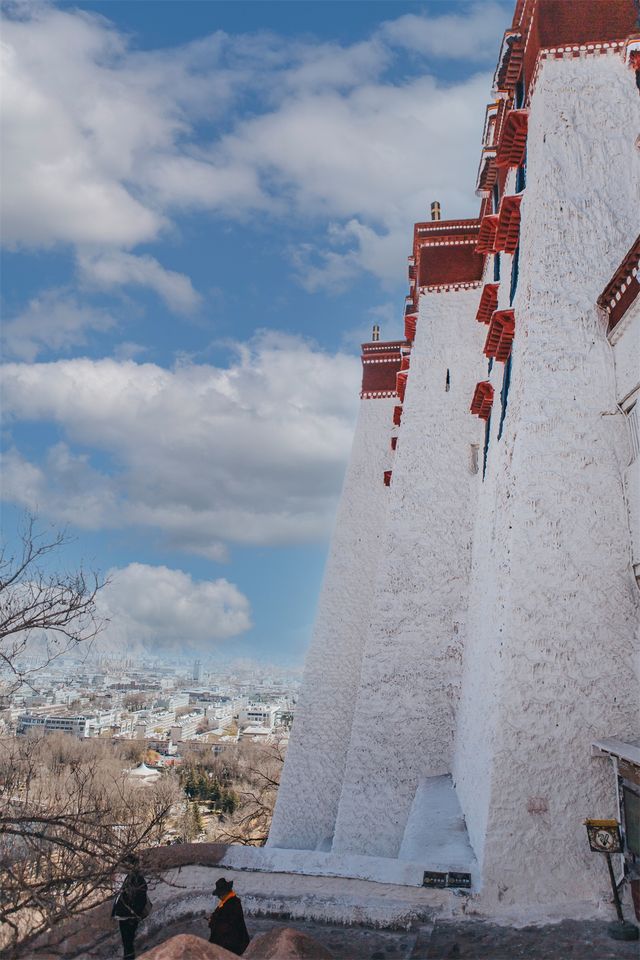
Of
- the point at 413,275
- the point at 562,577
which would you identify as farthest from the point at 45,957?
the point at 413,275

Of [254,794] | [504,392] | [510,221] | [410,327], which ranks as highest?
[410,327]

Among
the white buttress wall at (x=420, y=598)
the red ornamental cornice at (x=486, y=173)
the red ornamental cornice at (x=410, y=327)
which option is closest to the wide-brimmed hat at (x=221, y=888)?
the white buttress wall at (x=420, y=598)

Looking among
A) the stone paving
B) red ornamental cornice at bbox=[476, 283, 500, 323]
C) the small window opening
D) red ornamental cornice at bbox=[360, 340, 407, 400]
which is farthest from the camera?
red ornamental cornice at bbox=[360, 340, 407, 400]

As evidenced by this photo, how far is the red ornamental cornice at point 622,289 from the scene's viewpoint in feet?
17.3

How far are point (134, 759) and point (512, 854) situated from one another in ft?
144

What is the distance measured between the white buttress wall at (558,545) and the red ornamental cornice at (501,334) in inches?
7.2

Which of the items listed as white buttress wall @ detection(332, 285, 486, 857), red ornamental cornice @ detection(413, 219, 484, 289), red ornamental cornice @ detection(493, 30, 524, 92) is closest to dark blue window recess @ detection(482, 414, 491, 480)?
white buttress wall @ detection(332, 285, 486, 857)

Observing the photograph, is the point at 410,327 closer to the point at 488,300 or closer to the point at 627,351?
the point at 488,300

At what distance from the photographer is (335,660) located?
11586mm

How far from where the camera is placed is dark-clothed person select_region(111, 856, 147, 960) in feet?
13.7

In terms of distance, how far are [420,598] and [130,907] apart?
577 cm

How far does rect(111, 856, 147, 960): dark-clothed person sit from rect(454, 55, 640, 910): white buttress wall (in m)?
2.39

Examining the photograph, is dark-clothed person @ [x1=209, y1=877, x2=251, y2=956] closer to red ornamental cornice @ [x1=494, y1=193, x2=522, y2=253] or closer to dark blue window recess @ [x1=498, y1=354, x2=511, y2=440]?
dark blue window recess @ [x1=498, y1=354, x2=511, y2=440]

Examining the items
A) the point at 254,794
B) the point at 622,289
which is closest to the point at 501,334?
the point at 622,289
